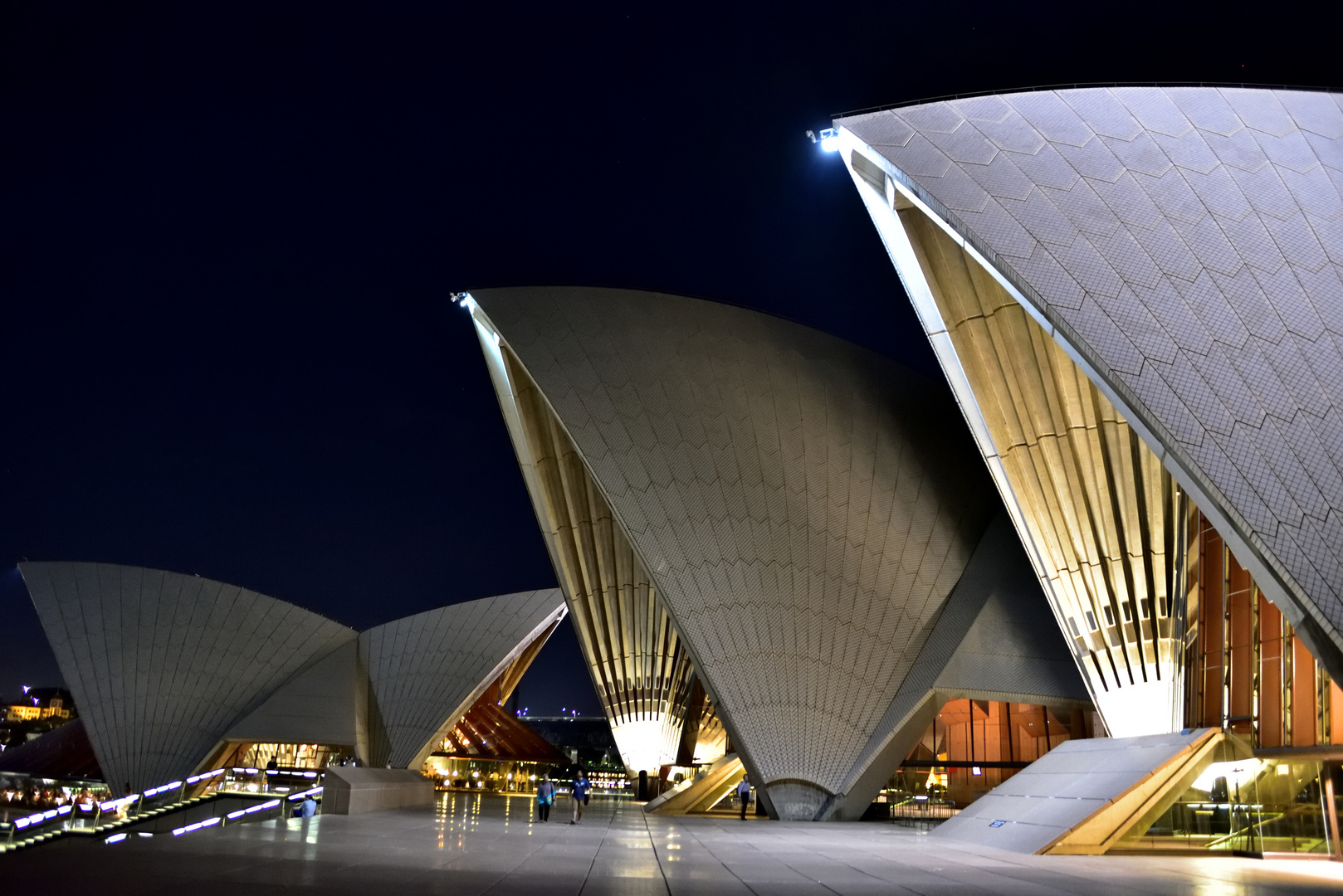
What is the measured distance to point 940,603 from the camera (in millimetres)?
24203

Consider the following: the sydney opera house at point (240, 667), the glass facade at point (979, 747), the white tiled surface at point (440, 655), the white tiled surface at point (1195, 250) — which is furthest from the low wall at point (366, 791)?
the white tiled surface at point (1195, 250)

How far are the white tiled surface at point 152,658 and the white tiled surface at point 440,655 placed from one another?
4024 mm

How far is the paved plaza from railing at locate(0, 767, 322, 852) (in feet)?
2.75

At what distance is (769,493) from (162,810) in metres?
14.2

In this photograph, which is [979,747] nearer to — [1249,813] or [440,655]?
[1249,813]

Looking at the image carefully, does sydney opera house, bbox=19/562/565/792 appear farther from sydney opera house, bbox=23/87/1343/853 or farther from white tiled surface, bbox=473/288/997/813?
white tiled surface, bbox=473/288/997/813

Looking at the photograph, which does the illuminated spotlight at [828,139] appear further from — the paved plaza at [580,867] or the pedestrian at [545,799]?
the pedestrian at [545,799]

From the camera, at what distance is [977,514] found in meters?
25.7

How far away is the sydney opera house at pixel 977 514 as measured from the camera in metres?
13.3

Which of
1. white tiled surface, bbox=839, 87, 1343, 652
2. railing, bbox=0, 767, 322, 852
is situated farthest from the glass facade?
white tiled surface, bbox=839, 87, 1343, 652

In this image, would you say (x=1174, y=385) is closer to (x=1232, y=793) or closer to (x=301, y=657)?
(x=1232, y=793)

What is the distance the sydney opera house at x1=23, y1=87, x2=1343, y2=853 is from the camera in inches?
524

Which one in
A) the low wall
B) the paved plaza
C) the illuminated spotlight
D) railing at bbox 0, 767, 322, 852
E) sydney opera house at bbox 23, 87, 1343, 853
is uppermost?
the illuminated spotlight

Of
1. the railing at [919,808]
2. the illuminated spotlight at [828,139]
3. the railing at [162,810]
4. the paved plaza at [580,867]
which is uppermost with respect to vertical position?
the illuminated spotlight at [828,139]
